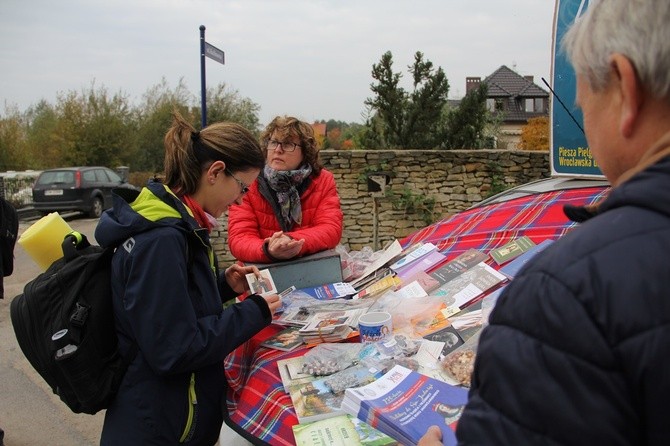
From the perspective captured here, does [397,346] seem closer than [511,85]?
Yes

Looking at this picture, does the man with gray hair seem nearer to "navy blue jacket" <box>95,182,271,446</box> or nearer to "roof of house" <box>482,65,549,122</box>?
"navy blue jacket" <box>95,182,271,446</box>

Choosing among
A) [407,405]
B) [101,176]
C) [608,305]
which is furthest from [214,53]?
[101,176]

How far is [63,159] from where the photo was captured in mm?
23156

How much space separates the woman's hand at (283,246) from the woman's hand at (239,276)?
29 centimetres

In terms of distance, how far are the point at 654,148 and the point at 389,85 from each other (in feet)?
33.0

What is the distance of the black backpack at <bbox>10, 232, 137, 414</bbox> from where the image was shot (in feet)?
5.08

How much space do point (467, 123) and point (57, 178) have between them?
36.4 ft

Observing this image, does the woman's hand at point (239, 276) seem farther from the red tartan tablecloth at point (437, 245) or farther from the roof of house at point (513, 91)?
the roof of house at point (513, 91)

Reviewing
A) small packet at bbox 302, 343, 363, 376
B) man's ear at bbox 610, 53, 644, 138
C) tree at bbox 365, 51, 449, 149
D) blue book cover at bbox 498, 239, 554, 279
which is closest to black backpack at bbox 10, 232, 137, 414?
small packet at bbox 302, 343, 363, 376

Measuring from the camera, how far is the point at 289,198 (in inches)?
115

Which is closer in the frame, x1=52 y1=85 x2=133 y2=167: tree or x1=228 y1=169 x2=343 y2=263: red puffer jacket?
x1=228 y1=169 x2=343 y2=263: red puffer jacket

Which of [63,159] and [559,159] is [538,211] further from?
[63,159]

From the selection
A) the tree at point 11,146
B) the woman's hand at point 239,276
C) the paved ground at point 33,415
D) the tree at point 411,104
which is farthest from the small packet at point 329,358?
the tree at point 11,146

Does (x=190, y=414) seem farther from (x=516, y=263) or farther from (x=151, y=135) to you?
(x=151, y=135)
